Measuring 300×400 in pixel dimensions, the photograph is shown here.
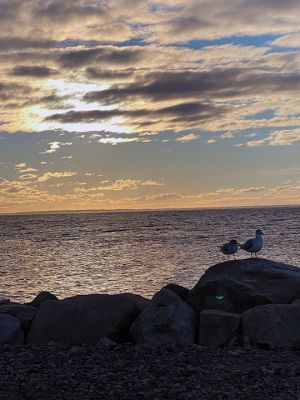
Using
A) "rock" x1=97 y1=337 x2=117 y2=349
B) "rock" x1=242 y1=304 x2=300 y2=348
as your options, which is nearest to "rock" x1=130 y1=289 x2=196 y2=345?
"rock" x1=97 y1=337 x2=117 y2=349

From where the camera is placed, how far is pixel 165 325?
1360 cm

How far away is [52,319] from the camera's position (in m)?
14.4

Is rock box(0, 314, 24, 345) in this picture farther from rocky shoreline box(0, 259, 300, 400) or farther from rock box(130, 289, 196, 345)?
rock box(130, 289, 196, 345)

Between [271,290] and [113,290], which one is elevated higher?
[271,290]

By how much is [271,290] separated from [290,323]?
210cm

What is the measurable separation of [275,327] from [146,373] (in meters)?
3.87

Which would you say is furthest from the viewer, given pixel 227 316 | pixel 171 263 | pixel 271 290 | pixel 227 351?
pixel 171 263

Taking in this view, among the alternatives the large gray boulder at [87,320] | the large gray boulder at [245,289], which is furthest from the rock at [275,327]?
the large gray boulder at [87,320]

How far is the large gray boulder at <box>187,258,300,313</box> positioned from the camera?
15125 millimetres

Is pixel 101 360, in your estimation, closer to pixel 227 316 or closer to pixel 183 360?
pixel 183 360

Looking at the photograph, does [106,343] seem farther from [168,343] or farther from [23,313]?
[23,313]

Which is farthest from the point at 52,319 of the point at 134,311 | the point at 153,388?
the point at 153,388

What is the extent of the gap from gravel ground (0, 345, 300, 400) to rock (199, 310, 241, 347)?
605mm

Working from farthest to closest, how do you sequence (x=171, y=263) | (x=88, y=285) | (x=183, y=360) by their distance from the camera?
(x=171, y=263) → (x=88, y=285) → (x=183, y=360)
